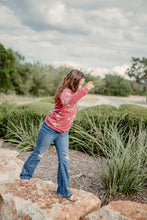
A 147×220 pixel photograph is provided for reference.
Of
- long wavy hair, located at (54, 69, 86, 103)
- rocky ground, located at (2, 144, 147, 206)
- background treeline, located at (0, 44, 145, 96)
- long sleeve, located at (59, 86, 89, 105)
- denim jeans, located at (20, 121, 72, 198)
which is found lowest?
rocky ground, located at (2, 144, 147, 206)

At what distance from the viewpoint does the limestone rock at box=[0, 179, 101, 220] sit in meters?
2.20

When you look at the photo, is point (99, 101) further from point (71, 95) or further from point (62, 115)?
point (71, 95)

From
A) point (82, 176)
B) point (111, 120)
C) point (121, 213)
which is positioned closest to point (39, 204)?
point (121, 213)

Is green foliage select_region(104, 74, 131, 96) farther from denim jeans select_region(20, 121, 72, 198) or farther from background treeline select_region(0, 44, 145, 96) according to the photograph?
denim jeans select_region(20, 121, 72, 198)

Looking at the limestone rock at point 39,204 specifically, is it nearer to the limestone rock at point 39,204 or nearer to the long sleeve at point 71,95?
the limestone rock at point 39,204

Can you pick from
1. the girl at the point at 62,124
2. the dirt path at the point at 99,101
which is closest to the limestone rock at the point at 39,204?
the girl at the point at 62,124

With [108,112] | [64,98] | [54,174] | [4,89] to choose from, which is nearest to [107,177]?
[54,174]

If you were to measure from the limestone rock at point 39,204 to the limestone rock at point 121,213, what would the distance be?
0.21 meters

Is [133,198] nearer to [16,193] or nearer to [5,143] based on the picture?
[16,193]

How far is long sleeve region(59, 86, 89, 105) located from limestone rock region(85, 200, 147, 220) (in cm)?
117

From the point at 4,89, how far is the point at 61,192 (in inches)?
711

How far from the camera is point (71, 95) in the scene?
225cm

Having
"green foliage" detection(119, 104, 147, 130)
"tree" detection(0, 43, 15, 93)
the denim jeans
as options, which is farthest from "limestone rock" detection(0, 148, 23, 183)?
"tree" detection(0, 43, 15, 93)

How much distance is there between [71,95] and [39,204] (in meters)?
1.21
